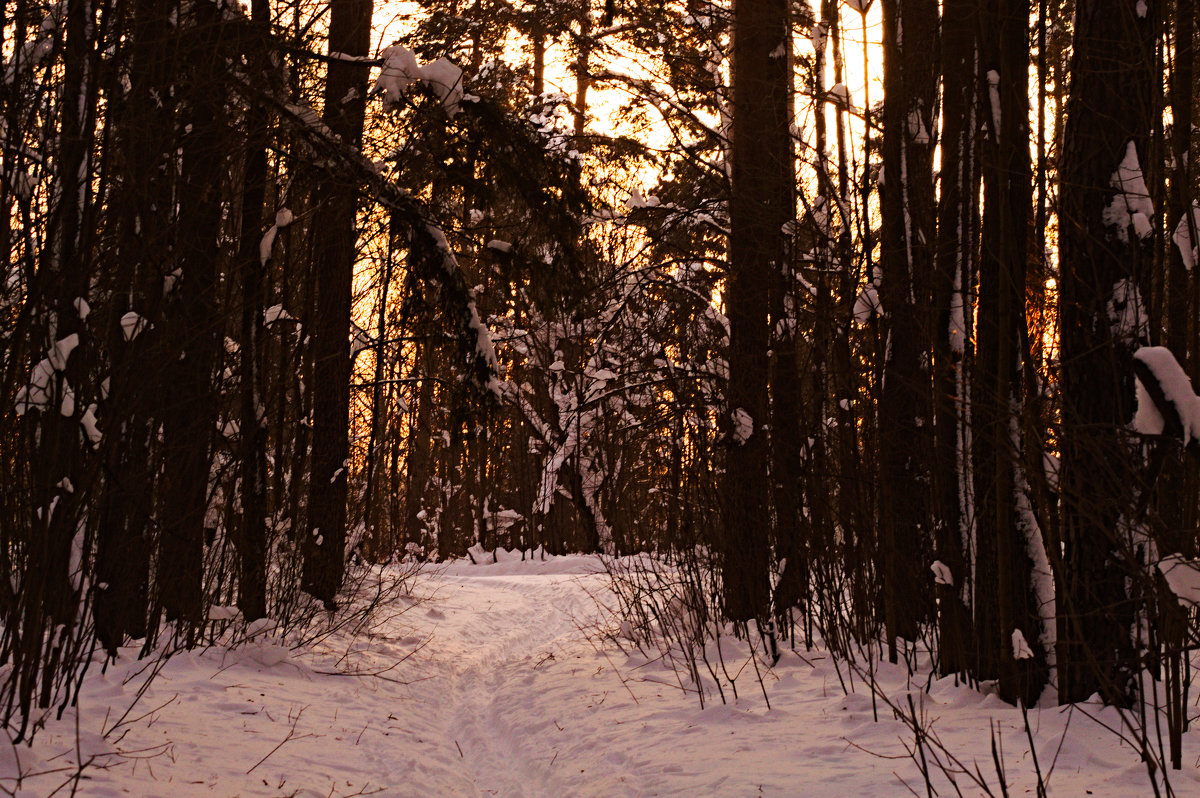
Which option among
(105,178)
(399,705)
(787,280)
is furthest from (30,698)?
(787,280)

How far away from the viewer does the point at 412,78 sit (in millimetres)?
7180

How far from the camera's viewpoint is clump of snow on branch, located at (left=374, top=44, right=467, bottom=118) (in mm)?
7113

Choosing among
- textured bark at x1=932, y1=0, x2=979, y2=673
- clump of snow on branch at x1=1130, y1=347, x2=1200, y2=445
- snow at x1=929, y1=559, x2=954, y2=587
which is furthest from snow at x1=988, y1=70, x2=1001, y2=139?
clump of snow on branch at x1=1130, y1=347, x2=1200, y2=445

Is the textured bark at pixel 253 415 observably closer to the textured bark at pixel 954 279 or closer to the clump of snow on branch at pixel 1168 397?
the textured bark at pixel 954 279

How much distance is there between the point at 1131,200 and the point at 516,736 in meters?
4.65

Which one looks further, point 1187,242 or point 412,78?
point 412,78

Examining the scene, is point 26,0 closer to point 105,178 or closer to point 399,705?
point 105,178

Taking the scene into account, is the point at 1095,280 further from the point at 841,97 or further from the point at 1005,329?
the point at 841,97

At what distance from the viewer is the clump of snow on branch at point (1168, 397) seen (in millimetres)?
2695

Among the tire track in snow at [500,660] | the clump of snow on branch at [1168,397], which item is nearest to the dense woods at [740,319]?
the clump of snow on branch at [1168,397]

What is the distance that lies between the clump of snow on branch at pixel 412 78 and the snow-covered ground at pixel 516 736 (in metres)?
4.15

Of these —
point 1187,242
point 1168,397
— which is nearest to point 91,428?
point 1168,397

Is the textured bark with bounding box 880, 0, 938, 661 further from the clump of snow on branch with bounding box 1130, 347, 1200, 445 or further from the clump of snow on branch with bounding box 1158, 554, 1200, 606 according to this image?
the clump of snow on branch with bounding box 1158, 554, 1200, 606

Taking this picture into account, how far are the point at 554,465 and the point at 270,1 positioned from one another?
12.0 meters
